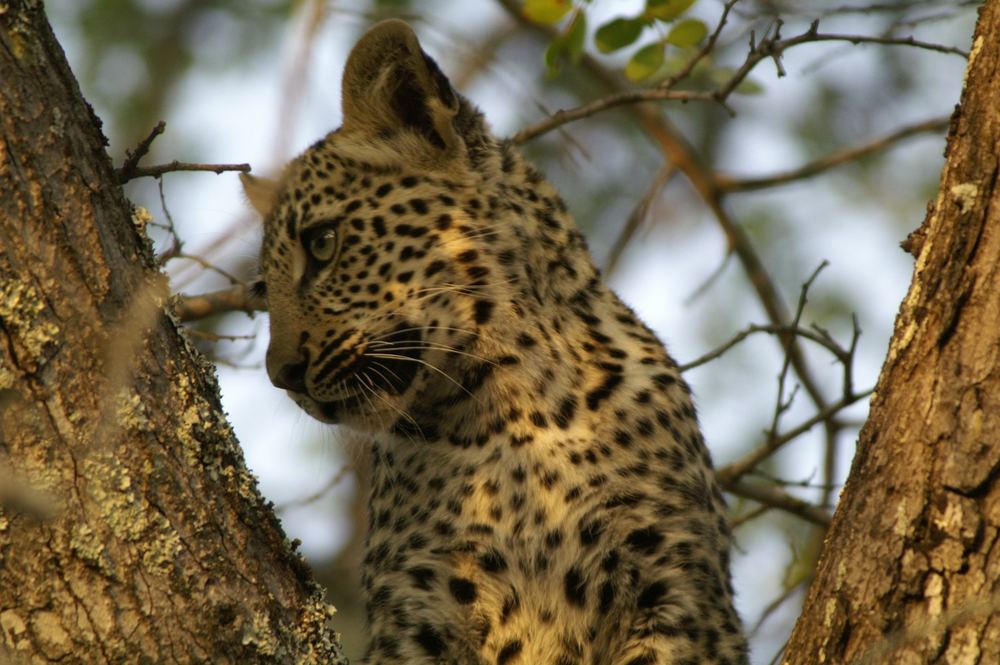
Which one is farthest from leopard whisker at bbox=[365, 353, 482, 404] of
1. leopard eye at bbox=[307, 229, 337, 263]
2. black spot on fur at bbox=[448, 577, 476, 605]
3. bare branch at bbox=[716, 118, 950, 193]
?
bare branch at bbox=[716, 118, 950, 193]

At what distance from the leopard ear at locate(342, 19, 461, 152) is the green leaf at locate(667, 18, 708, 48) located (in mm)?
1400

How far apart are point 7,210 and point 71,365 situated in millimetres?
425

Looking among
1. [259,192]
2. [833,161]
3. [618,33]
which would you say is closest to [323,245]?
[259,192]

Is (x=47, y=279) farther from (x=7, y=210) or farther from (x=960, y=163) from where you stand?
(x=960, y=163)

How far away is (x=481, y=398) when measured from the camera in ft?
17.7

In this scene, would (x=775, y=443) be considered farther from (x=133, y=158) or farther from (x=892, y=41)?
(x=133, y=158)

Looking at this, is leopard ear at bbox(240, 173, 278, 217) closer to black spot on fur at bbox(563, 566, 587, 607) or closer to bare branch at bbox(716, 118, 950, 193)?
black spot on fur at bbox(563, 566, 587, 607)

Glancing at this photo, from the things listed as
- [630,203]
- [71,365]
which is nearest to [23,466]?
[71,365]

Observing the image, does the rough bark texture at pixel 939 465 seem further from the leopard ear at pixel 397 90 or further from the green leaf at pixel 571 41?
the green leaf at pixel 571 41

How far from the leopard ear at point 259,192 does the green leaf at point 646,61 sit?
1.90m

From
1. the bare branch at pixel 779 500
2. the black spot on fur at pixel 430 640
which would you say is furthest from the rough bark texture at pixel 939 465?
the bare branch at pixel 779 500

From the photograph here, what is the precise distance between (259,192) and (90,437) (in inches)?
117

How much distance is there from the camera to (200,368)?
12.9ft

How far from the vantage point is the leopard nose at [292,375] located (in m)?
5.36
